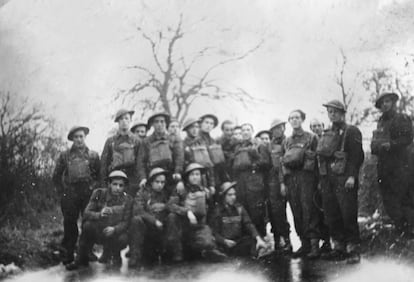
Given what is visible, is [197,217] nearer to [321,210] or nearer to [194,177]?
[194,177]

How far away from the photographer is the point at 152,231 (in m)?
5.23

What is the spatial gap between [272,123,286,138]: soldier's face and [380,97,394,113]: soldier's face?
909mm

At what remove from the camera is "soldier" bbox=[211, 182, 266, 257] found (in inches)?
204

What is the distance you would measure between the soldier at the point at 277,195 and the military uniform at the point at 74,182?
1.65m

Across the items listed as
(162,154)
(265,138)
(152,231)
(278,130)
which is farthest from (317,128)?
(152,231)

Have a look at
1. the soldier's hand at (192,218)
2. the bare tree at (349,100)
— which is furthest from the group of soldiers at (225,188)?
the bare tree at (349,100)

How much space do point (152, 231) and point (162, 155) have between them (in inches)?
27.6

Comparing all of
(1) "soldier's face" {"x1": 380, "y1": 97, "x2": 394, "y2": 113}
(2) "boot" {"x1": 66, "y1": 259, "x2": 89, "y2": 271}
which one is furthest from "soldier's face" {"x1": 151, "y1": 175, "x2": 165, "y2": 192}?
(1) "soldier's face" {"x1": 380, "y1": 97, "x2": 394, "y2": 113}

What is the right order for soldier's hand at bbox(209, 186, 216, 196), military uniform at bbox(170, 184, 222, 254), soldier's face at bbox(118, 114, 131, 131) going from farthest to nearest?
soldier's face at bbox(118, 114, 131, 131) < soldier's hand at bbox(209, 186, 216, 196) < military uniform at bbox(170, 184, 222, 254)

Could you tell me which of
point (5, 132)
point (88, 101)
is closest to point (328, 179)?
point (88, 101)

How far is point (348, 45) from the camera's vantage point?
5352 millimetres

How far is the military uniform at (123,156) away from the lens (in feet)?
Result: 17.5

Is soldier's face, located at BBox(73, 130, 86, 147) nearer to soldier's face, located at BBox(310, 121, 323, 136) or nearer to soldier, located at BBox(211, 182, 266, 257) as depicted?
soldier, located at BBox(211, 182, 266, 257)

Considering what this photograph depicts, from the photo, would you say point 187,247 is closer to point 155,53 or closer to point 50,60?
point 155,53
